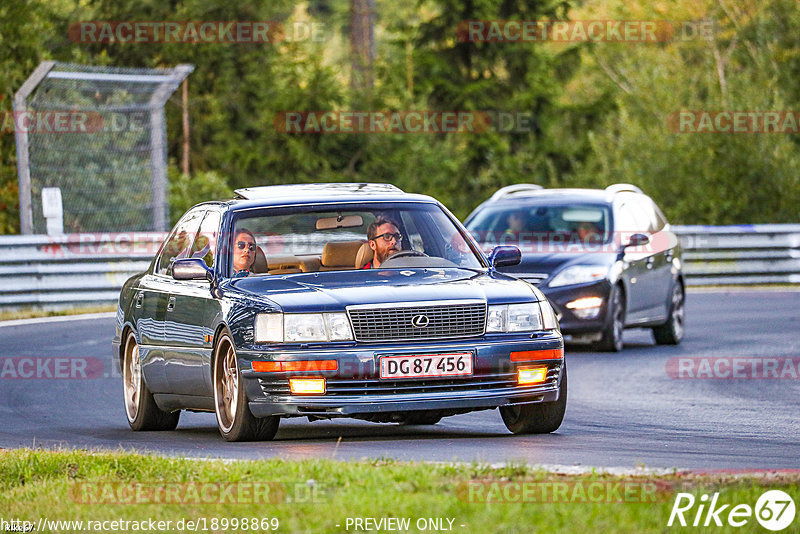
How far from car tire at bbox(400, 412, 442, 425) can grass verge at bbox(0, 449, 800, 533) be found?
1847 millimetres

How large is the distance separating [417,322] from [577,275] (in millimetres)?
8219

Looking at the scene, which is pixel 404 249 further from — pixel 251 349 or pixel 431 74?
pixel 431 74

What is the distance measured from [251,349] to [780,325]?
42.2 feet

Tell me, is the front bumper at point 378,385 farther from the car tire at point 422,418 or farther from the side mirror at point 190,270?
the side mirror at point 190,270

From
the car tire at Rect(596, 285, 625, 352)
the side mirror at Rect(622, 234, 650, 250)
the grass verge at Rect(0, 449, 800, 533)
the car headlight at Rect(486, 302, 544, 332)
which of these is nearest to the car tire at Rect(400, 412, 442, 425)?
the car headlight at Rect(486, 302, 544, 332)

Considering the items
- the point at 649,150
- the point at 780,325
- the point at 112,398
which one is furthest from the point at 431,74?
the point at 112,398

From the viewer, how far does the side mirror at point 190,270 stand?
34.6 feet

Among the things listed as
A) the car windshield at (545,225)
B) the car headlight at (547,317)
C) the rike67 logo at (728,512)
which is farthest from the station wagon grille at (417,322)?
the car windshield at (545,225)

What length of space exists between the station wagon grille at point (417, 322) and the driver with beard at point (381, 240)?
1471 millimetres

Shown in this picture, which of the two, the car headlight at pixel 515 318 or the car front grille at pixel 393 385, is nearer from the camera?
the car front grille at pixel 393 385

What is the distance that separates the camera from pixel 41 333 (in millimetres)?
19969
